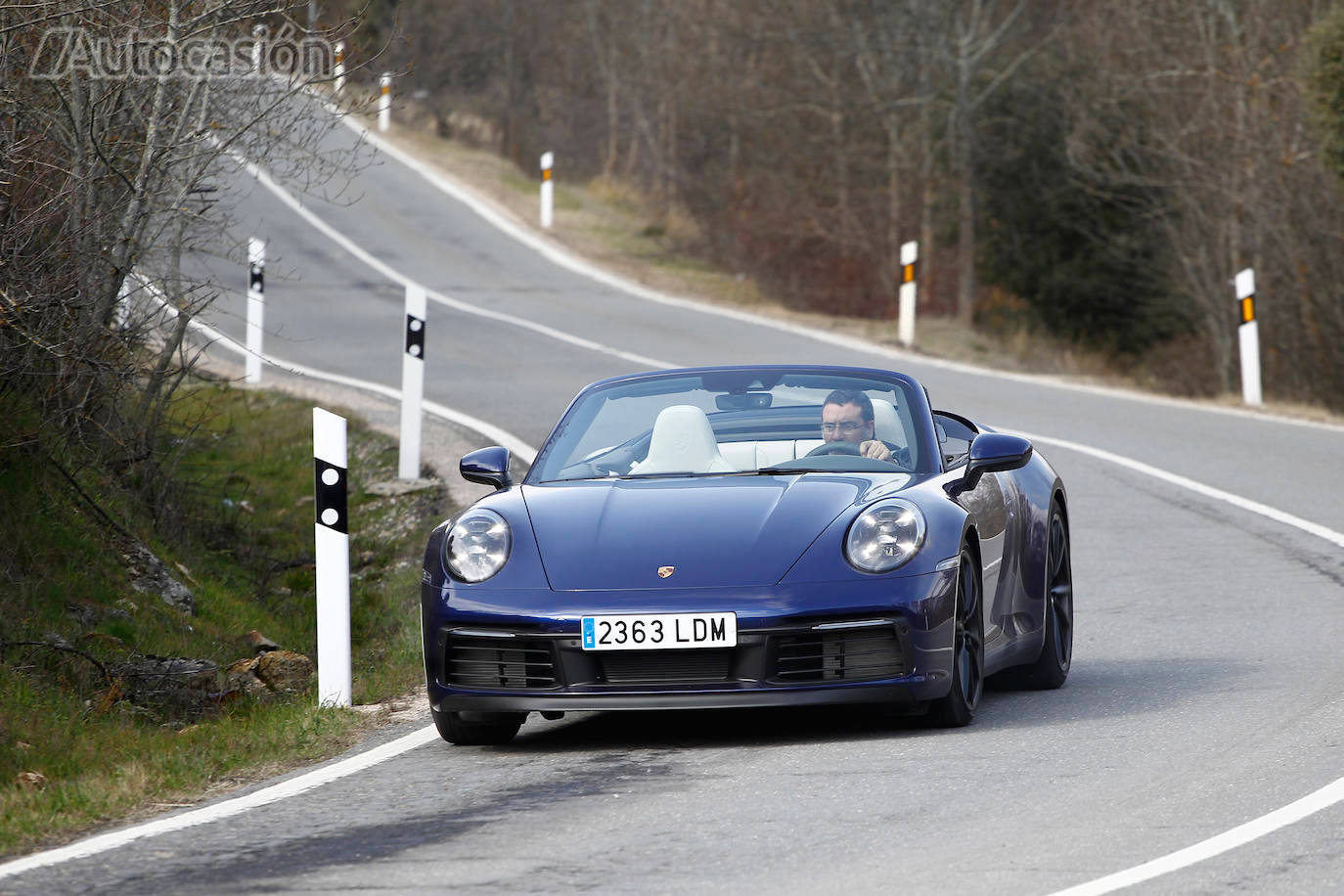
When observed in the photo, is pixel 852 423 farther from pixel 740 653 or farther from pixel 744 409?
pixel 740 653

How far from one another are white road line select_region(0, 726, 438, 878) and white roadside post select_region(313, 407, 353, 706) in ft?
2.08

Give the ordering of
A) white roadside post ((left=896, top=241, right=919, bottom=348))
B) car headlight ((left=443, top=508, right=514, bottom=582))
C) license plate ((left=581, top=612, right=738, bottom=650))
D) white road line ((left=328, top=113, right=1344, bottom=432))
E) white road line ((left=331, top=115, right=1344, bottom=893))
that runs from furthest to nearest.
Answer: white roadside post ((left=896, top=241, right=919, bottom=348))
white road line ((left=328, top=113, right=1344, bottom=432))
car headlight ((left=443, top=508, right=514, bottom=582))
license plate ((left=581, top=612, right=738, bottom=650))
white road line ((left=331, top=115, right=1344, bottom=893))

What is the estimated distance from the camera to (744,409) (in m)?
7.77

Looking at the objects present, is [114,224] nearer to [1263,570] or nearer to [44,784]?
[44,784]

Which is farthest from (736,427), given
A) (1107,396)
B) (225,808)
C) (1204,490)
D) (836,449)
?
(1107,396)

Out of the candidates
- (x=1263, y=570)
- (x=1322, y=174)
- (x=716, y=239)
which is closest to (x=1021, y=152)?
(x=716, y=239)

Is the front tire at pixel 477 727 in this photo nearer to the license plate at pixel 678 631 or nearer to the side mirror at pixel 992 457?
the license plate at pixel 678 631

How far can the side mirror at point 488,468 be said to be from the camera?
7.25 metres

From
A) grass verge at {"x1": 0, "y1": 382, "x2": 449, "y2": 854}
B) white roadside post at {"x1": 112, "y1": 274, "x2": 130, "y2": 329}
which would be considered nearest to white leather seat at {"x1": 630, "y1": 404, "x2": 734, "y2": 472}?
grass verge at {"x1": 0, "y1": 382, "x2": 449, "y2": 854}

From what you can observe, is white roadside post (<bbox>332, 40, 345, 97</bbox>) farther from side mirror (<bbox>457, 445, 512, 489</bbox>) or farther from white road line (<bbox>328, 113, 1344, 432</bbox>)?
side mirror (<bbox>457, 445, 512, 489</bbox>)

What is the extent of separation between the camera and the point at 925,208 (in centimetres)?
4000

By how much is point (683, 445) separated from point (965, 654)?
138 cm

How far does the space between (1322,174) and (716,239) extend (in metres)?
17.4
